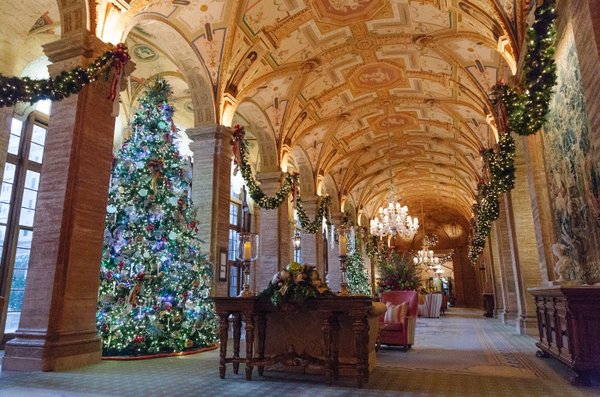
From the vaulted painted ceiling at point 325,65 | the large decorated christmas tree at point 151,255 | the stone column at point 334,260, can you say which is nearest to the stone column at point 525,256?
the vaulted painted ceiling at point 325,65

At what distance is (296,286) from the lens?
14.6 feet

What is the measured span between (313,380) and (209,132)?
600 cm

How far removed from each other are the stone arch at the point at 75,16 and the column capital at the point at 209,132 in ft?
11.1

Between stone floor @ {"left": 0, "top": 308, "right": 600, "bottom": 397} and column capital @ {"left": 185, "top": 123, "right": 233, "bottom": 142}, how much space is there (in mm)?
4688

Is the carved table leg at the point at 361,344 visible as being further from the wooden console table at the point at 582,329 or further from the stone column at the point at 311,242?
the stone column at the point at 311,242

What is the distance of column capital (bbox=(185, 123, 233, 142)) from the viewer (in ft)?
29.1

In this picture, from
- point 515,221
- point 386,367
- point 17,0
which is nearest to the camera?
point 386,367

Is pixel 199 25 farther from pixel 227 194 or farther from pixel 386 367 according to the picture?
pixel 386 367

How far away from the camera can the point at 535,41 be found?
14.7 ft

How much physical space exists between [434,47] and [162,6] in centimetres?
654

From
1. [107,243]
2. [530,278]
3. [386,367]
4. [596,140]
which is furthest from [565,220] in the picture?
[107,243]

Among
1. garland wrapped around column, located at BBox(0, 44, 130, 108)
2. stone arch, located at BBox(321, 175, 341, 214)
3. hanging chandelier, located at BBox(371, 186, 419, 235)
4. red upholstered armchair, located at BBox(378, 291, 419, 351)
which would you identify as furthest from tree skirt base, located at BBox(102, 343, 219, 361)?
stone arch, located at BBox(321, 175, 341, 214)

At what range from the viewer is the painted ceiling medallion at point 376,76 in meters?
11.7

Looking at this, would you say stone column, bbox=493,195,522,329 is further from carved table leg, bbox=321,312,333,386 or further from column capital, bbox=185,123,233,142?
carved table leg, bbox=321,312,333,386
